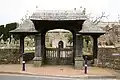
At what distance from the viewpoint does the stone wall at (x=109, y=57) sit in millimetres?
23000

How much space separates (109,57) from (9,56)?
29.9ft

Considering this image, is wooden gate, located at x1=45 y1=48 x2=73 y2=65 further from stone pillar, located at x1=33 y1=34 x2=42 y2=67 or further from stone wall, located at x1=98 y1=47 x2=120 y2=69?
stone wall, located at x1=98 y1=47 x2=120 y2=69

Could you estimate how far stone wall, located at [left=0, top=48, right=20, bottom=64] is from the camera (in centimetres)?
2662

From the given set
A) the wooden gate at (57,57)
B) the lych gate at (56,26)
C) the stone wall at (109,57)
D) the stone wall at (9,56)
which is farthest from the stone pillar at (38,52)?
the stone wall at (109,57)

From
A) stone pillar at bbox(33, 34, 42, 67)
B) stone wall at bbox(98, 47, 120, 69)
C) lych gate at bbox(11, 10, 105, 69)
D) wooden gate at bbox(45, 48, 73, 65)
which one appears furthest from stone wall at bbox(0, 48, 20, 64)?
stone wall at bbox(98, 47, 120, 69)

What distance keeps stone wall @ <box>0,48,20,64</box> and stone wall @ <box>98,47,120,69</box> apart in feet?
Result: 24.7

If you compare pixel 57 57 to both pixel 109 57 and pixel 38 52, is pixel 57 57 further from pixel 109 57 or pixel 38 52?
pixel 109 57

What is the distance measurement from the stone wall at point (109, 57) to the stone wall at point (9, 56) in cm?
754

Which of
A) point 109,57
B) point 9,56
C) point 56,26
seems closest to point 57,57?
point 56,26

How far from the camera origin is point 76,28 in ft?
77.3

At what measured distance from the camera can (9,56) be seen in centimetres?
2673

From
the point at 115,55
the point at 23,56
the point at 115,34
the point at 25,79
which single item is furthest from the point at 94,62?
the point at 115,34

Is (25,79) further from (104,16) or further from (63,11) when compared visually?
(104,16)

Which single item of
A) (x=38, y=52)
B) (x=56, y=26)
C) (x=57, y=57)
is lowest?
(x=57, y=57)
